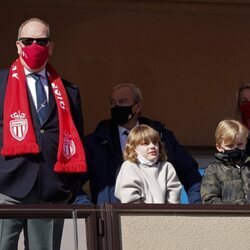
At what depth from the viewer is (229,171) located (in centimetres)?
813

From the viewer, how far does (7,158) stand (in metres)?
7.71

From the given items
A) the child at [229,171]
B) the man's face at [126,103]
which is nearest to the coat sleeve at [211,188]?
the child at [229,171]

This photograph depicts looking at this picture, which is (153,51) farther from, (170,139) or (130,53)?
(170,139)

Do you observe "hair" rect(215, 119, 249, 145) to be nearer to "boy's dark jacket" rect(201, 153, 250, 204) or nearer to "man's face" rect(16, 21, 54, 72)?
"boy's dark jacket" rect(201, 153, 250, 204)

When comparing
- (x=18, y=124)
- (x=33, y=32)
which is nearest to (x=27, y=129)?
(x=18, y=124)

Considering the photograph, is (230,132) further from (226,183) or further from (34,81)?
(34,81)

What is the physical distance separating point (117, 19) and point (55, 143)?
2.99 metres

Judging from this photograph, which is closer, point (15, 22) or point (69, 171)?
point (69, 171)

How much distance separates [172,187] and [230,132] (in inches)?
20.8

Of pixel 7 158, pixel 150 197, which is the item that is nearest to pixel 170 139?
pixel 150 197

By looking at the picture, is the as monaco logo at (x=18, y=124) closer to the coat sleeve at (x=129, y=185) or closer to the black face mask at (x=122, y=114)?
the coat sleeve at (x=129, y=185)

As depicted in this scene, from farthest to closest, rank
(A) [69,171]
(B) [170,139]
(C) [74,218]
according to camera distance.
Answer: (B) [170,139], (A) [69,171], (C) [74,218]

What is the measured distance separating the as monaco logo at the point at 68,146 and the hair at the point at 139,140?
38cm

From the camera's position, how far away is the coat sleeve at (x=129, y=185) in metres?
7.90
